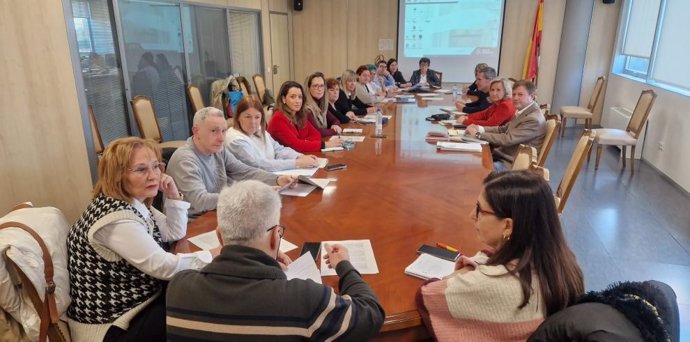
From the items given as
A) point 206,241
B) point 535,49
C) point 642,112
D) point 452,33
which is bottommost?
point 206,241

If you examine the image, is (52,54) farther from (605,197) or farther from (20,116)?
(605,197)

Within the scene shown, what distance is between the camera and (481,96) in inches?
218

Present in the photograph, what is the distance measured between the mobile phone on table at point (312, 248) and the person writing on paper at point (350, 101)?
3.40 meters

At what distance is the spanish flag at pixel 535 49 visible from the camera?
7.80 meters

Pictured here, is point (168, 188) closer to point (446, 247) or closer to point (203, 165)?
point (203, 165)

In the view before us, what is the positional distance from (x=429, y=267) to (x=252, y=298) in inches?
29.6

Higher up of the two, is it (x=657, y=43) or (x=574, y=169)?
(x=657, y=43)

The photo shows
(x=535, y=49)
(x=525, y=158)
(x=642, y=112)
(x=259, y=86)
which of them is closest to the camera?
(x=525, y=158)

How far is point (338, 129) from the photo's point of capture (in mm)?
4277

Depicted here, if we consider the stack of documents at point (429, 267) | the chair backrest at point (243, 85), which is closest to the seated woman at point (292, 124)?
the stack of documents at point (429, 267)

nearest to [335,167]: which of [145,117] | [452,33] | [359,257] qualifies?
[359,257]

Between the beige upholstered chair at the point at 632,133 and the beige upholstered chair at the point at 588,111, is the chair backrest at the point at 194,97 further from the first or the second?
the beige upholstered chair at the point at 588,111

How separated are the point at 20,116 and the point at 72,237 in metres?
1.27

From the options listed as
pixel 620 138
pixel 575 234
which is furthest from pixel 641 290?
pixel 620 138
